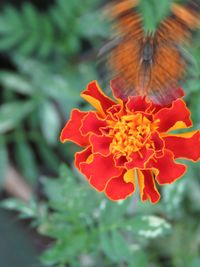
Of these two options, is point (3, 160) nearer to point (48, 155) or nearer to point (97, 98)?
point (48, 155)

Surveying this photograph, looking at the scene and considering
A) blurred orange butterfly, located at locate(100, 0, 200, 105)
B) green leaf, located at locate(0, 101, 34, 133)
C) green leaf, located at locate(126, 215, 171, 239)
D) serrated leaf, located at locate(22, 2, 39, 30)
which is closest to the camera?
blurred orange butterfly, located at locate(100, 0, 200, 105)

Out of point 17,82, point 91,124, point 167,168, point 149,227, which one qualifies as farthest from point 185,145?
point 17,82

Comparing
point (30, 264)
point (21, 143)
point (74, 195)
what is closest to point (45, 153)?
point (21, 143)

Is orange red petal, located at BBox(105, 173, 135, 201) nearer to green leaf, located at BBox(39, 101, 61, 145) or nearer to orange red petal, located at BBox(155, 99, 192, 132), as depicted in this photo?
orange red petal, located at BBox(155, 99, 192, 132)

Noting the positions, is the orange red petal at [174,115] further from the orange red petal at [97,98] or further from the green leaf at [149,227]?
the green leaf at [149,227]

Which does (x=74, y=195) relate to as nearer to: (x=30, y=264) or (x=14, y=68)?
(x=30, y=264)

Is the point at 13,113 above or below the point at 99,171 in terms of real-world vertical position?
above

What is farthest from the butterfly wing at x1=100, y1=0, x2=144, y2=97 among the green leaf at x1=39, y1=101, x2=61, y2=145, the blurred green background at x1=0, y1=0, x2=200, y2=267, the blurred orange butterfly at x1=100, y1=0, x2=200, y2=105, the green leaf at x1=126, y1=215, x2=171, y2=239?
the green leaf at x1=39, y1=101, x2=61, y2=145
